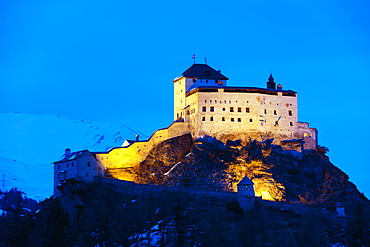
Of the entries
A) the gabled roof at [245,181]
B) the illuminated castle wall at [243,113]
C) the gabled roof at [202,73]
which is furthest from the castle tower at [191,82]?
the gabled roof at [245,181]

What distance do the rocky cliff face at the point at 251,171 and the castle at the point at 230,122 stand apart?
139 cm

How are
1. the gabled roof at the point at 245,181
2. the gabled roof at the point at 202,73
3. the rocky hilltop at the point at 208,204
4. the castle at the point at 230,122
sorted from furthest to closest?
the gabled roof at the point at 202,73 < the castle at the point at 230,122 < the gabled roof at the point at 245,181 < the rocky hilltop at the point at 208,204

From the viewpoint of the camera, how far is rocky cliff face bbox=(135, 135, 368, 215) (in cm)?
11719

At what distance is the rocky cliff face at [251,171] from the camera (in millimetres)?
117188

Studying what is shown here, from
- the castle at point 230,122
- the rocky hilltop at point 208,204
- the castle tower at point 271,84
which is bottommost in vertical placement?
the rocky hilltop at point 208,204

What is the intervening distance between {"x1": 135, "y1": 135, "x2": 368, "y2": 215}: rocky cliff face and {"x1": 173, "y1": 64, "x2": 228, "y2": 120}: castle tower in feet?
24.5

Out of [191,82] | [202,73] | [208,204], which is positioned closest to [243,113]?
[191,82]

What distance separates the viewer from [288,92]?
130500 millimetres

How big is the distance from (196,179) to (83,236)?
832 inches

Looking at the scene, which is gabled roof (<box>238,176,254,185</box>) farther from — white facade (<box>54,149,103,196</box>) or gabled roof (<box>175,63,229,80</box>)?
gabled roof (<box>175,63,229,80</box>)

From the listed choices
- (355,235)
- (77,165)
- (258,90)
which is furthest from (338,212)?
(77,165)

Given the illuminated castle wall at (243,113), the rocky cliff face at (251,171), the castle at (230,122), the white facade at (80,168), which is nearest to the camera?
the white facade at (80,168)

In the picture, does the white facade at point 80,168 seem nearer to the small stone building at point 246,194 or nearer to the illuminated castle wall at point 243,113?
the illuminated castle wall at point 243,113

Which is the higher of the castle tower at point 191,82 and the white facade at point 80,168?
the castle tower at point 191,82
